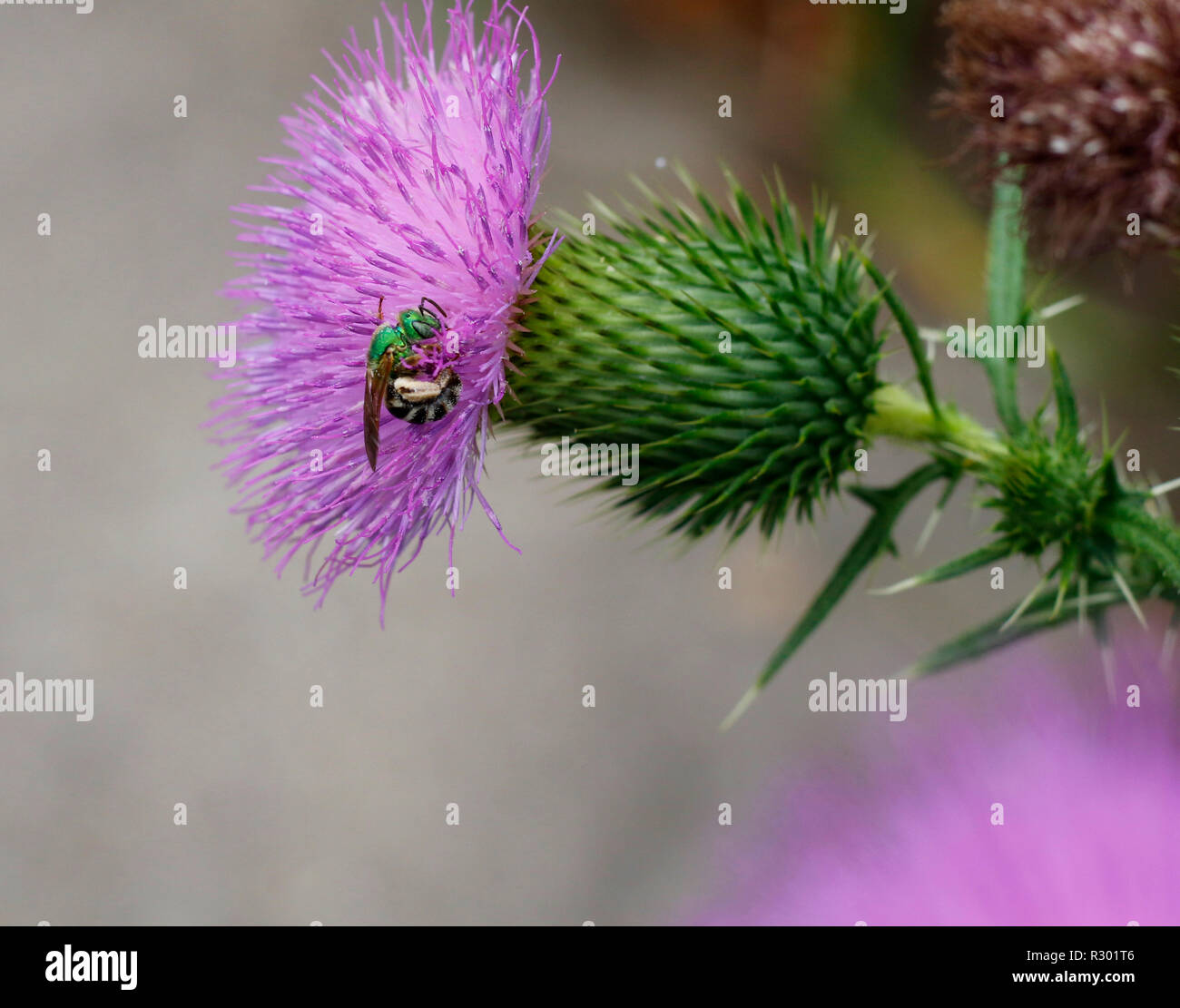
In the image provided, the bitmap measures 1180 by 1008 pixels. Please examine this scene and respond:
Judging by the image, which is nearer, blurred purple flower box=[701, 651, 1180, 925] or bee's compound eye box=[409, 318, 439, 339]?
bee's compound eye box=[409, 318, 439, 339]

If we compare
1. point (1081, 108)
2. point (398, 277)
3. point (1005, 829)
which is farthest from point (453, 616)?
point (1081, 108)

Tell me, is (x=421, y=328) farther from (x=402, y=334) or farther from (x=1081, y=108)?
(x=1081, y=108)

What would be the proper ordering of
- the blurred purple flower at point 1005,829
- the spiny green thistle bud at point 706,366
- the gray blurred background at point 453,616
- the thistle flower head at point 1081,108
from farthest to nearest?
the gray blurred background at point 453,616, the blurred purple flower at point 1005,829, the spiny green thistle bud at point 706,366, the thistle flower head at point 1081,108

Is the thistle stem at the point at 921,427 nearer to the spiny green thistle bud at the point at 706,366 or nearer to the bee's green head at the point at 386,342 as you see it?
the spiny green thistle bud at the point at 706,366

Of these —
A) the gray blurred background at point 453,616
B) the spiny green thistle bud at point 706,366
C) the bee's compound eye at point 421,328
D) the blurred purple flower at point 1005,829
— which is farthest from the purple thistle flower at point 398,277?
the gray blurred background at point 453,616

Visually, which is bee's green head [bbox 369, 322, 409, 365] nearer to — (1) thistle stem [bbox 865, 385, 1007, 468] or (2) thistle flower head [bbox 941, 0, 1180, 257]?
(1) thistle stem [bbox 865, 385, 1007, 468]

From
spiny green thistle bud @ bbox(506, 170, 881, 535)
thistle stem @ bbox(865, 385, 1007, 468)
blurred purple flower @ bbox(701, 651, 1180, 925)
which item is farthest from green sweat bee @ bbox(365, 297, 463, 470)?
blurred purple flower @ bbox(701, 651, 1180, 925)

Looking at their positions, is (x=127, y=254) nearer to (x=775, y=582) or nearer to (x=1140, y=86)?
(x=775, y=582)
